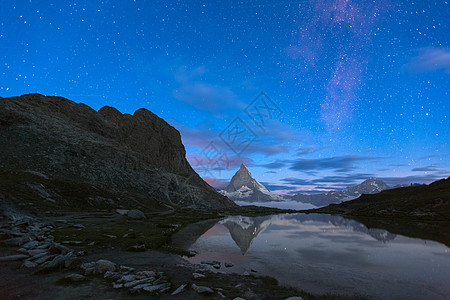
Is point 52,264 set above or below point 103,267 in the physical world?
above

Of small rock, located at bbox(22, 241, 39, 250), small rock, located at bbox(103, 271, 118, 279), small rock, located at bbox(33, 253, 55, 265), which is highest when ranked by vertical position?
small rock, located at bbox(22, 241, 39, 250)

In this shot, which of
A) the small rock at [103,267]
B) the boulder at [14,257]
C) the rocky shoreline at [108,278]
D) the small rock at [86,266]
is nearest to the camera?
the rocky shoreline at [108,278]

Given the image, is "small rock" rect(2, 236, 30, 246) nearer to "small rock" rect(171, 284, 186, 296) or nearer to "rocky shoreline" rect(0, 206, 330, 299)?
"rocky shoreline" rect(0, 206, 330, 299)

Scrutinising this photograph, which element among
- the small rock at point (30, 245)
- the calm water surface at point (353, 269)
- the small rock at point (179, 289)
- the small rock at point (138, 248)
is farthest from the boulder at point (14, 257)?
the calm water surface at point (353, 269)

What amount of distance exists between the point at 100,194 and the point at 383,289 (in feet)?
239

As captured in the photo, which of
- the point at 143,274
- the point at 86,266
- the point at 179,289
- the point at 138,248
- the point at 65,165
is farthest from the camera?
the point at 65,165

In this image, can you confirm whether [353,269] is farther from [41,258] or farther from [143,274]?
[41,258]

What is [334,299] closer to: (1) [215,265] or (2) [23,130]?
(1) [215,265]

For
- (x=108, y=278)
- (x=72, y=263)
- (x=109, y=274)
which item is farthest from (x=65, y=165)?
(x=108, y=278)

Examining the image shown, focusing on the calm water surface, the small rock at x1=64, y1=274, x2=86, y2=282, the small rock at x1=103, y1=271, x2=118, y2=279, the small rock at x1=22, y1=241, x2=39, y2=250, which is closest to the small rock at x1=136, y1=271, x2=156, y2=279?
the small rock at x1=103, y1=271, x2=118, y2=279

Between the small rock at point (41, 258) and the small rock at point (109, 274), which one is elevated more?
the small rock at point (41, 258)

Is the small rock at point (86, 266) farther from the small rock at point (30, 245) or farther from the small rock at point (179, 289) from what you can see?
the small rock at point (30, 245)

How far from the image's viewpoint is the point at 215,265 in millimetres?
21391

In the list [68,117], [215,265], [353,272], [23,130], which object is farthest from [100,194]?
[68,117]
